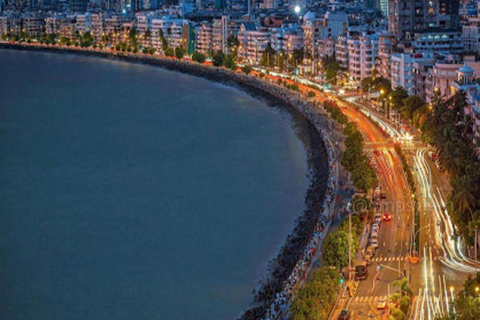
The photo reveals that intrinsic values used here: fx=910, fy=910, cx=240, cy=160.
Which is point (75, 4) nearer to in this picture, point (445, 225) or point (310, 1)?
point (310, 1)

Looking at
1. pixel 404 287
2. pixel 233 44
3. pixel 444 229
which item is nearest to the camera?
pixel 404 287

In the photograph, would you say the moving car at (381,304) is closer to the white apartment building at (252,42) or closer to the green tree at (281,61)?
the green tree at (281,61)

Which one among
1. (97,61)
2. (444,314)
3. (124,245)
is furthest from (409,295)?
(97,61)

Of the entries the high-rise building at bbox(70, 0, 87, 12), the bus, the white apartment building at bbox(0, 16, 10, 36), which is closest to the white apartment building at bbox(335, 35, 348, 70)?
the bus

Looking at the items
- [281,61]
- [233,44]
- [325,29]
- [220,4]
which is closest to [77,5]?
[220,4]

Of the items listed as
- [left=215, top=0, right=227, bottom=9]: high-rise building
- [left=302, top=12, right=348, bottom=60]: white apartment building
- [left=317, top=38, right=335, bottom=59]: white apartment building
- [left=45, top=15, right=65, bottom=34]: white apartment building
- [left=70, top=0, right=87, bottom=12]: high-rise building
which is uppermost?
[left=70, top=0, right=87, bottom=12]: high-rise building

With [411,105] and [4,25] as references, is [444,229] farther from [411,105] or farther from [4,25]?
[4,25]

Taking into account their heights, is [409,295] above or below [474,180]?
below

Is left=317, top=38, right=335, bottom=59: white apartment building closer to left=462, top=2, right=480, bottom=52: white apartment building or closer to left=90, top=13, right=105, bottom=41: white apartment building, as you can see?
left=462, top=2, right=480, bottom=52: white apartment building
